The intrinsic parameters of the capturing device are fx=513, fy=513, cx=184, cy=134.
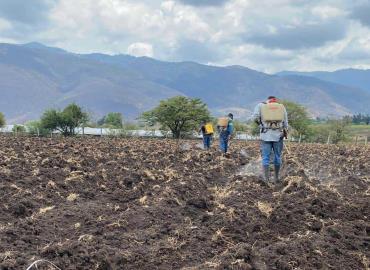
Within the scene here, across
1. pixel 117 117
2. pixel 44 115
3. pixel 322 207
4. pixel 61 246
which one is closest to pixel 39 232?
pixel 61 246

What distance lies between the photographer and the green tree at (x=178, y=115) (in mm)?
67062

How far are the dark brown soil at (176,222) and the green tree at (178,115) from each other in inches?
2117

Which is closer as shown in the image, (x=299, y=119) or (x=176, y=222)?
(x=176, y=222)

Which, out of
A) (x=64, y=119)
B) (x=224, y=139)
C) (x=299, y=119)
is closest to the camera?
(x=224, y=139)

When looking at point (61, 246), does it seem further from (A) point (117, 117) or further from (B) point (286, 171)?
(A) point (117, 117)

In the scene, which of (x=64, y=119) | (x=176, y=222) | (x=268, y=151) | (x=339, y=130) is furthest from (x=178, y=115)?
(x=176, y=222)

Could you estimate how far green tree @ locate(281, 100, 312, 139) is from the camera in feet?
285

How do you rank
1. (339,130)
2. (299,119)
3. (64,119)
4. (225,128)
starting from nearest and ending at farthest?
(225,128), (64,119), (339,130), (299,119)

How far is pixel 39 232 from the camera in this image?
6.94 metres

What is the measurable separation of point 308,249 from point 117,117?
92.8 metres

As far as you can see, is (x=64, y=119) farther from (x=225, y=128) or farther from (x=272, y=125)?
(x=272, y=125)

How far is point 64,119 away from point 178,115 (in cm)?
1448

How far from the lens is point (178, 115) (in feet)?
218

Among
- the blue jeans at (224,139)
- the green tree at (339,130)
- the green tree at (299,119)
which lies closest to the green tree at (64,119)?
the green tree at (299,119)
